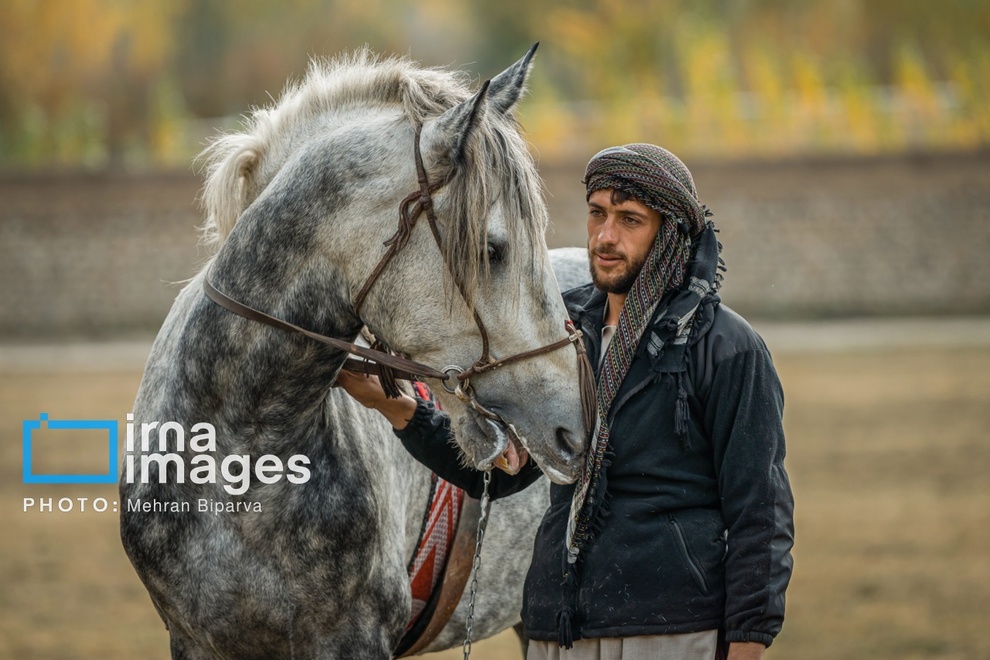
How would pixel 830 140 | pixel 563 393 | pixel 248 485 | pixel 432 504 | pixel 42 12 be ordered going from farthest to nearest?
pixel 42 12 → pixel 830 140 → pixel 432 504 → pixel 248 485 → pixel 563 393

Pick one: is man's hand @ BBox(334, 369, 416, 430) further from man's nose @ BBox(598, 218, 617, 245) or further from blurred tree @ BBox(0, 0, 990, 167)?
blurred tree @ BBox(0, 0, 990, 167)

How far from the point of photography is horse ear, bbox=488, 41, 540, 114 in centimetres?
275

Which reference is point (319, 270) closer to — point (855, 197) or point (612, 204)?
point (612, 204)

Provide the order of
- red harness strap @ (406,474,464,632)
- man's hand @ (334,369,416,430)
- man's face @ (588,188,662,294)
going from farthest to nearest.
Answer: red harness strap @ (406,474,464,632)
man's hand @ (334,369,416,430)
man's face @ (588,188,662,294)

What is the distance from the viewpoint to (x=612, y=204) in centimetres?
275

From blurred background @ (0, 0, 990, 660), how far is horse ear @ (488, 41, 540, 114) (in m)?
0.12

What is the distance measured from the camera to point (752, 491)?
2574mm

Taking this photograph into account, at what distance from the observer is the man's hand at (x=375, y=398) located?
9.96ft

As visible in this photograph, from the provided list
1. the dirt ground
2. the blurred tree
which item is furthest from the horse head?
the blurred tree

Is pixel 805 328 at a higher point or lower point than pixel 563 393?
higher

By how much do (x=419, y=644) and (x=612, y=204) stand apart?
63.9 inches

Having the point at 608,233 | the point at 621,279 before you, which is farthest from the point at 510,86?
the point at 621,279

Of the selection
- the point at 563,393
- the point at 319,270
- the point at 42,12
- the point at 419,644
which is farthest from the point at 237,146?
the point at 42,12

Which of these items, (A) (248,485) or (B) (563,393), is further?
(A) (248,485)
